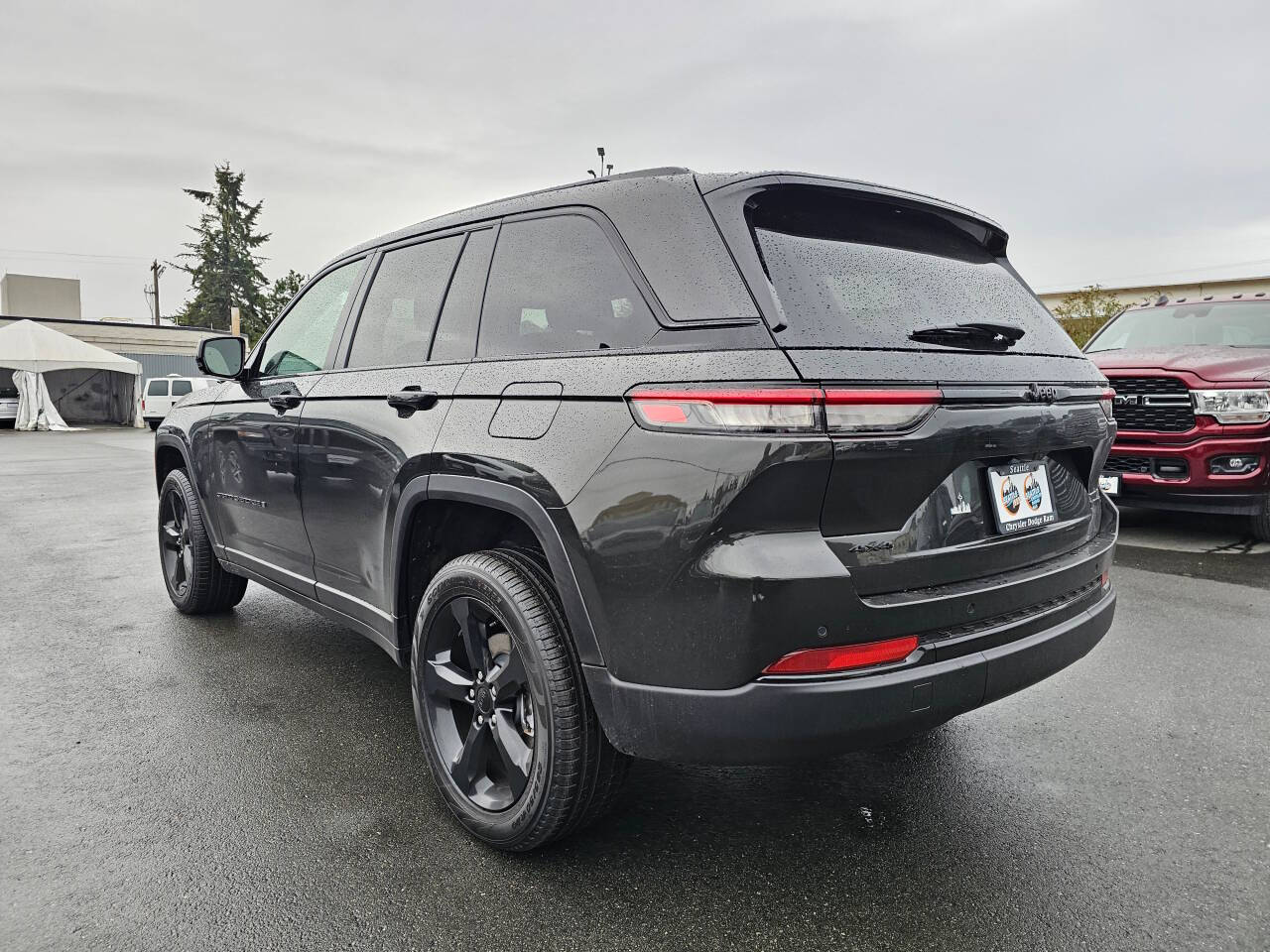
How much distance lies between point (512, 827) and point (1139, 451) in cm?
575

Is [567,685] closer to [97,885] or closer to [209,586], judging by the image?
[97,885]

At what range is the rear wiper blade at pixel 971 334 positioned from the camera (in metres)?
2.19

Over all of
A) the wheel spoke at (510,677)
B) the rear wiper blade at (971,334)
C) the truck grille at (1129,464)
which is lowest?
the wheel spoke at (510,677)

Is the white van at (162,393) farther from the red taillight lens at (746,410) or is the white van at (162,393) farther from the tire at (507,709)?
the red taillight lens at (746,410)

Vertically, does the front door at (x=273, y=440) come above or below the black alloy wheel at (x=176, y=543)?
above

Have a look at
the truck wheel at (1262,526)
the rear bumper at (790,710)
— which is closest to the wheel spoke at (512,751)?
the rear bumper at (790,710)

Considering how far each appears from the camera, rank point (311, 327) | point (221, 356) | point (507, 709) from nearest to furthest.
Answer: point (507, 709) < point (311, 327) < point (221, 356)

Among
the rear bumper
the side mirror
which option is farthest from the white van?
the rear bumper

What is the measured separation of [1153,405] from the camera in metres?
6.29

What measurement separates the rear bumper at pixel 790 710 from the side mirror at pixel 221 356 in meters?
2.95

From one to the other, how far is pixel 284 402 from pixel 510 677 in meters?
1.79

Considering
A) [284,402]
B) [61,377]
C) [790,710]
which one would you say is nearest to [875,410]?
[790,710]

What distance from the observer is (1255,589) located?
5.23 metres

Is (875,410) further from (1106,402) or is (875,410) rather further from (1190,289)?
(1190,289)
